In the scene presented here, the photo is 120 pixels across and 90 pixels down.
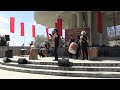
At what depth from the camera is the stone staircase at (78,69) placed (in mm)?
11352

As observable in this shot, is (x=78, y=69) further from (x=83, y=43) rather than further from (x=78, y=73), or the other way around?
(x=83, y=43)

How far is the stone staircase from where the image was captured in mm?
11352

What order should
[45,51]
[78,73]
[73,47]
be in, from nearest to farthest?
[78,73], [73,47], [45,51]

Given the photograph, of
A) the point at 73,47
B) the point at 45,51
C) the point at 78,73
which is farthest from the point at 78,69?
the point at 45,51

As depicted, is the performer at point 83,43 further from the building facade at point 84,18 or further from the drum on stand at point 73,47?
the building facade at point 84,18

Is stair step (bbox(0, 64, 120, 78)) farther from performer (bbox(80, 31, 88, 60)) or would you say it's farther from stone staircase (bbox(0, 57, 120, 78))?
performer (bbox(80, 31, 88, 60))

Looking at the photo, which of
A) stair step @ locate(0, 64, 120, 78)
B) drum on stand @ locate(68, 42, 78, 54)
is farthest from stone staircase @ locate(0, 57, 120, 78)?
drum on stand @ locate(68, 42, 78, 54)

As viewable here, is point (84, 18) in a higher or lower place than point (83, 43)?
higher

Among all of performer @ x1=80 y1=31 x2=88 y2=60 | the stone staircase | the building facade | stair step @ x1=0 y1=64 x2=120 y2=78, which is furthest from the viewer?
the building facade

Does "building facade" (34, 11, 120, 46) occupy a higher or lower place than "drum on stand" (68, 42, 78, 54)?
higher

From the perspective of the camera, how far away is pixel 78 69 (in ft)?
40.5

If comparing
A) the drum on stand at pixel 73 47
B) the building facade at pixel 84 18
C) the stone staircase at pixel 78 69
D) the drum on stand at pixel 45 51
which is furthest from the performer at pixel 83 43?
the building facade at pixel 84 18
